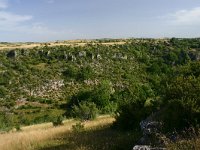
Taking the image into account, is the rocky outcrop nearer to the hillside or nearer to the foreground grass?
the foreground grass

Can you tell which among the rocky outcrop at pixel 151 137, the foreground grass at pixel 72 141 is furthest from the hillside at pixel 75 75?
the rocky outcrop at pixel 151 137

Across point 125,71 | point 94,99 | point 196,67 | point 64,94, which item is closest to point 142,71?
point 125,71

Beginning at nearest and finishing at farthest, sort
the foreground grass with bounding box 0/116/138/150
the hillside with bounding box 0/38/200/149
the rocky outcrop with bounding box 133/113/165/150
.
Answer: the rocky outcrop with bounding box 133/113/165/150, the foreground grass with bounding box 0/116/138/150, the hillside with bounding box 0/38/200/149

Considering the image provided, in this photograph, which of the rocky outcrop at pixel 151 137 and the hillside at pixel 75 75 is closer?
the rocky outcrop at pixel 151 137

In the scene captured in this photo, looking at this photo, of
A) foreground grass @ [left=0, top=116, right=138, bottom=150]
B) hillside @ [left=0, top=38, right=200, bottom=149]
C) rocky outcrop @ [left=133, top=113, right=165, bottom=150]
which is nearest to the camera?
rocky outcrop @ [left=133, top=113, right=165, bottom=150]

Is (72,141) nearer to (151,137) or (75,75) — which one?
(151,137)

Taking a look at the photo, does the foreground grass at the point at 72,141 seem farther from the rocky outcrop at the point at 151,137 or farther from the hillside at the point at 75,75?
the hillside at the point at 75,75

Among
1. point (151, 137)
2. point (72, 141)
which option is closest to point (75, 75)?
point (72, 141)

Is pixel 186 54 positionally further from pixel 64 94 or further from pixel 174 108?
pixel 174 108

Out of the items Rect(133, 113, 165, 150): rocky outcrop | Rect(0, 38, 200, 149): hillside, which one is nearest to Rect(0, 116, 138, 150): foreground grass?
Rect(133, 113, 165, 150): rocky outcrop

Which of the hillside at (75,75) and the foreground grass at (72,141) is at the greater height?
the foreground grass at (72,141)

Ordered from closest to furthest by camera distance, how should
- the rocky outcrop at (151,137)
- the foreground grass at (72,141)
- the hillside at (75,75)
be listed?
the rocky outcrop at (151,137) → the foreground grass at (72,141) → the hillside at (75,75)

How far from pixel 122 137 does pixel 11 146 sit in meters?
3.98

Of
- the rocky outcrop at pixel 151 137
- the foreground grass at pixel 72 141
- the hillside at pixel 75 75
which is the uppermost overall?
the rocky outcrop at pixel 151 137
